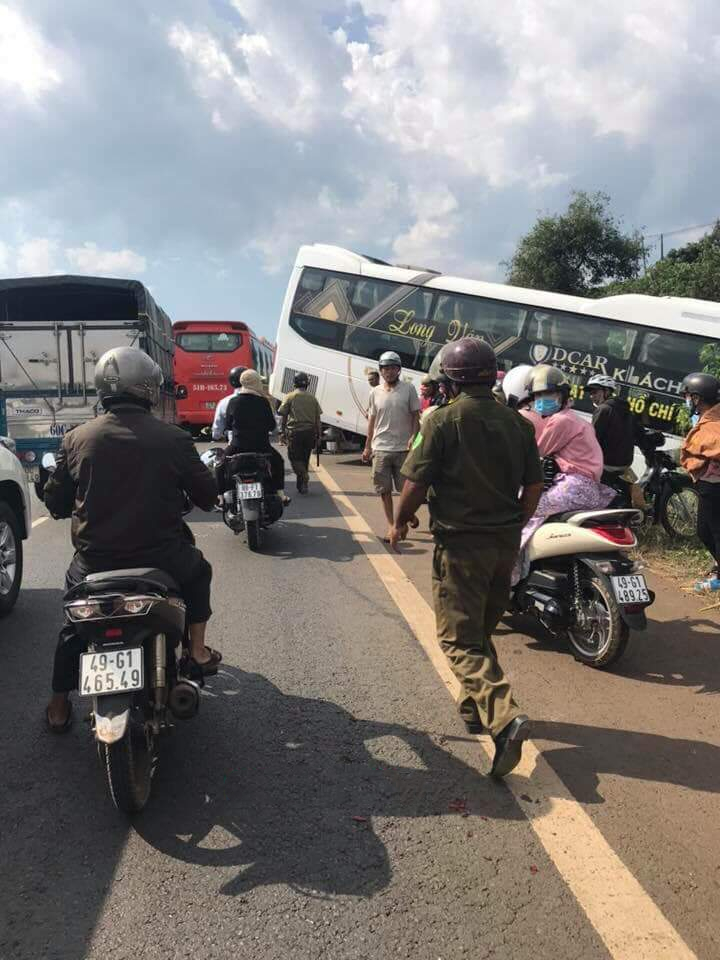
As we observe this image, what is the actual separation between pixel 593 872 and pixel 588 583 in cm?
214

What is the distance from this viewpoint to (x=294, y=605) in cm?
553

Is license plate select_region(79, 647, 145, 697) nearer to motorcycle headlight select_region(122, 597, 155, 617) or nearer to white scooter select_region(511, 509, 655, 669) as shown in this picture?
motorcycle headlight select_region(122, 597, 155, 617)

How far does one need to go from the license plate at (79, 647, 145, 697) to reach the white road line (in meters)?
1.59

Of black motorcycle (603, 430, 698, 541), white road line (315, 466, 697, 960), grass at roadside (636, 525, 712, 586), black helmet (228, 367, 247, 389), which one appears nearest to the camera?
white road line (315, 466, 697, 960)

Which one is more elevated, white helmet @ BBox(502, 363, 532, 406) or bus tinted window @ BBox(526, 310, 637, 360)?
bus tinted window @ BBox(526, 310, 637, 360)

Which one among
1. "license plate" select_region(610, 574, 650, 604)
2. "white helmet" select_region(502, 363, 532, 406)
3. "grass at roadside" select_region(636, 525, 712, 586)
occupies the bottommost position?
"grass at roadside" select_region(636, 525, 712, 586)

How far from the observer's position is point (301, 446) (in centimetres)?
1073

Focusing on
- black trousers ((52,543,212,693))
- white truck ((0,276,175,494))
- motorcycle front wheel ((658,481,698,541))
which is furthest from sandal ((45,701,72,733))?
white truck ((0,276,175,494))

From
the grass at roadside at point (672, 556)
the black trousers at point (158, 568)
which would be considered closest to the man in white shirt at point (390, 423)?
the grass at roadside at point (672, 556)

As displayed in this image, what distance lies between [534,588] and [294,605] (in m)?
1.85

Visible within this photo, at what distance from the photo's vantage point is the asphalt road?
7.32 ft

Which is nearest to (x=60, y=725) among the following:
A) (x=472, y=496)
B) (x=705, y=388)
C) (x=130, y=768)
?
(x=130, y=768)

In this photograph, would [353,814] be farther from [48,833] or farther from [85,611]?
[85,611]

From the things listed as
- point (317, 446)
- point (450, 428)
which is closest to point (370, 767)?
point (450, 428)
